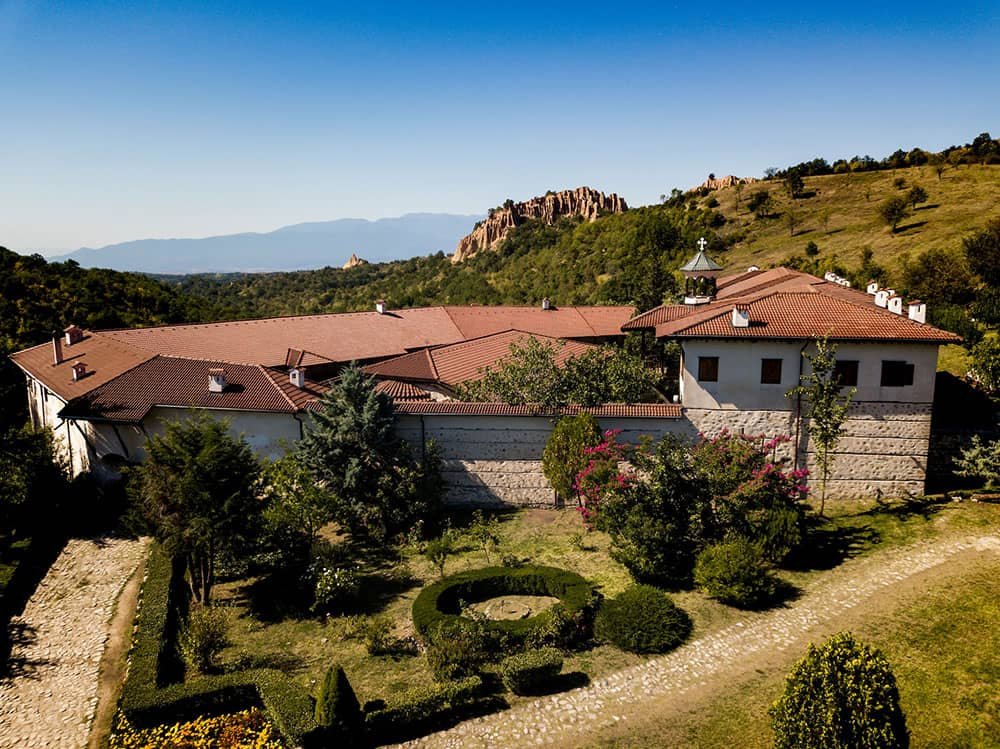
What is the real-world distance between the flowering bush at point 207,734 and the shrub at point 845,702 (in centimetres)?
890

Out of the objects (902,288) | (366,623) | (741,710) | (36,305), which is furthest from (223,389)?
(902,288)

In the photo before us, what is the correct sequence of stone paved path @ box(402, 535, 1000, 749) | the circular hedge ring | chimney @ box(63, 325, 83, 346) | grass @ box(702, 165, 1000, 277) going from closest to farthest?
stone paved path @ box(402, 535, 1000, 749) < the circular hedge ring < chimney @ box(63, 325, 83, 346) < grass @ box(702, 165, 1000, 277)

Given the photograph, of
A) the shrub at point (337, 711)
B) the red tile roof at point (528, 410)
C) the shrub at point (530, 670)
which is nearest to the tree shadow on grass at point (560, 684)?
the shrub at point (530, 670)

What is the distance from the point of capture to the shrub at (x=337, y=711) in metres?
11.3

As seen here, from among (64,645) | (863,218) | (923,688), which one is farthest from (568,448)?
(863,218)

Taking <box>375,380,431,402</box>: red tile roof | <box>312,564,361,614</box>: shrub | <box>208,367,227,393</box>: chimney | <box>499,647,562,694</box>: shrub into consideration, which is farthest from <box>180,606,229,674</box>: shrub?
<box>375,380,431,402</box>: red tile roof

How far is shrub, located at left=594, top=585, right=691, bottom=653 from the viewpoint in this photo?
14.1 m

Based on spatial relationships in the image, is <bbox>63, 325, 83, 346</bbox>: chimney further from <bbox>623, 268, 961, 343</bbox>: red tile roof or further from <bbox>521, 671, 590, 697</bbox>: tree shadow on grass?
<bbox>521, 671, 590, 697</bbox>: tree shadow on grass

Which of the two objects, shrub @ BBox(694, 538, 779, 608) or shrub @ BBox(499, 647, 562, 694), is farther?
shrub @ BBox(694, 538, 779, 608)

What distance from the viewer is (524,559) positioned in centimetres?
1880

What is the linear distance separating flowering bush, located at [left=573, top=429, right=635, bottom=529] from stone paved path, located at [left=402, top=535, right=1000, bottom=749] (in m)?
5.51

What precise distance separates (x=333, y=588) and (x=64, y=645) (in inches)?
253

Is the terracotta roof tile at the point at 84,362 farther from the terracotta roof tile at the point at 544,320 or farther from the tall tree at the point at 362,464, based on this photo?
the terracotta roof tile at the point at 544,320

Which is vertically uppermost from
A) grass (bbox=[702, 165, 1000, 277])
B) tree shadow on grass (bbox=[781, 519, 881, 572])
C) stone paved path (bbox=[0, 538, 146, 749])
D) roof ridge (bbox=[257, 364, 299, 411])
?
grass (bbox=[702, 165, 1000, 277])
